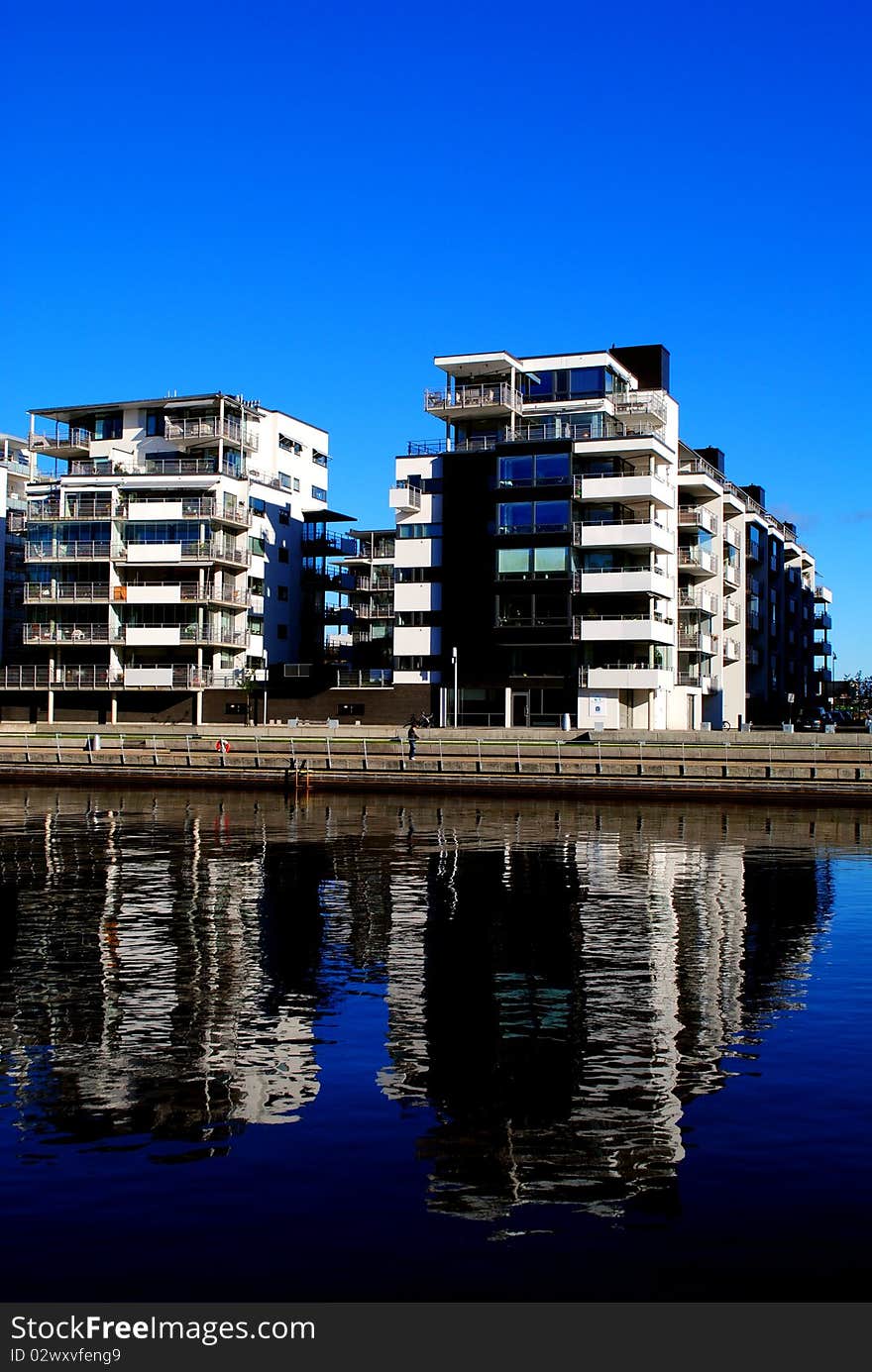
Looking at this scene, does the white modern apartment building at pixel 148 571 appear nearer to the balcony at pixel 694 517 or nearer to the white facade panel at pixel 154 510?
the white facade panel at pixel 154 510

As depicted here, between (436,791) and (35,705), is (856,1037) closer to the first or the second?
(436,791)

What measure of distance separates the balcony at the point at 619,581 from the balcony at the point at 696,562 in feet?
44.1

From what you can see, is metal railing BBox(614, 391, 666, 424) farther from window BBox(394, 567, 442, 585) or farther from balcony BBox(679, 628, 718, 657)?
window BBox(394, 567, 442, 585)

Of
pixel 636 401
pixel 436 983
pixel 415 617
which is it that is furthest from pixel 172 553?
pixel 436 983

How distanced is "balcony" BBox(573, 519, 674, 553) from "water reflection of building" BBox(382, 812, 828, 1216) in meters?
46.3

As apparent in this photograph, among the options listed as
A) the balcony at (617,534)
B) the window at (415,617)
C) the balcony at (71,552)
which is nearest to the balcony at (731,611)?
the balcony at (617,534)

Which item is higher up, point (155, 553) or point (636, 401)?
point (636, 401)

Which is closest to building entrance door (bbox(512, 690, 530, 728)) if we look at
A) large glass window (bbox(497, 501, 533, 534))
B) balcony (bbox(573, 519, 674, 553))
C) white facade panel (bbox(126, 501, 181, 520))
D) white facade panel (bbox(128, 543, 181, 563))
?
balcony (bbox(573, 519, 674, 553))

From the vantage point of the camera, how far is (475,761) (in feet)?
229

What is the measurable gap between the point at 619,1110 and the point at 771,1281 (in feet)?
14.4

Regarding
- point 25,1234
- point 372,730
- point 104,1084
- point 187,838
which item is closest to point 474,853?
point 187,838

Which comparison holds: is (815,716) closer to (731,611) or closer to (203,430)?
(731,611)

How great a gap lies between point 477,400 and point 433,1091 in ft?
251

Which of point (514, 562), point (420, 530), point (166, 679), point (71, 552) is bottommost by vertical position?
point (166, 679)
